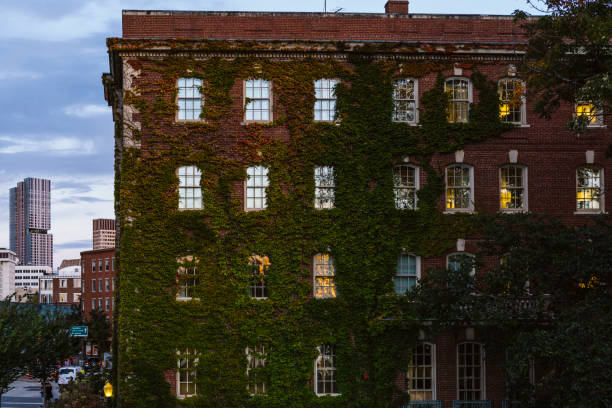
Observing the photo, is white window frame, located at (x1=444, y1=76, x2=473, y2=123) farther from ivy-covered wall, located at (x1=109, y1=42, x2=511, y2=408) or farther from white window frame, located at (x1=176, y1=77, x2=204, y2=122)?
white window frame, located at (x1=176, y1=77, x2=204, y2=122)

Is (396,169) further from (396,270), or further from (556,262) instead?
(556,262)

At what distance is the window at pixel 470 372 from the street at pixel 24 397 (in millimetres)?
35981

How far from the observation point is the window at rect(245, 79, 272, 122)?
29328 millimetres

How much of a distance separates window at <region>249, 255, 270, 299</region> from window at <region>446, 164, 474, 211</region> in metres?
8.71

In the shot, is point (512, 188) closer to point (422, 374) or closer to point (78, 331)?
point (422, 374)

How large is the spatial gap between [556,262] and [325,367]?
10813 millimetres

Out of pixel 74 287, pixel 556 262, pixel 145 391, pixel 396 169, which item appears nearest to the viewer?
pixel 556 262

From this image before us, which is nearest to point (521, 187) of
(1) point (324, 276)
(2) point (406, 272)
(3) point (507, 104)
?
(3) point (507, 104)

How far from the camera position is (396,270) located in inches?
1133

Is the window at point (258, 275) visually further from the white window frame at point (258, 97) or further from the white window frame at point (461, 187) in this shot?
the white window frame at point (461, 187)

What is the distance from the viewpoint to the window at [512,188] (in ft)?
97.8

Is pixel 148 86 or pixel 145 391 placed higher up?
pixel 148 86

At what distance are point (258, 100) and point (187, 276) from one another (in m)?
8.46

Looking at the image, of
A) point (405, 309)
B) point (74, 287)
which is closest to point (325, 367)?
point (405, 309)
